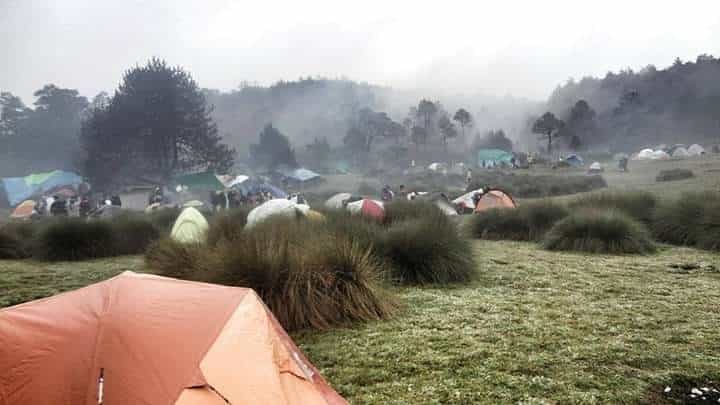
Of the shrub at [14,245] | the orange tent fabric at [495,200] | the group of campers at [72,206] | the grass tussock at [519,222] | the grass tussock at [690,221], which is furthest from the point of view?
the group of campers at [72,206]

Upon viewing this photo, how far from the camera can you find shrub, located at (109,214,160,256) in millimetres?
10836

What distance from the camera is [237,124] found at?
112 metres

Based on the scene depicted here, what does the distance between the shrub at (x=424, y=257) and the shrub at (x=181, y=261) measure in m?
2.61

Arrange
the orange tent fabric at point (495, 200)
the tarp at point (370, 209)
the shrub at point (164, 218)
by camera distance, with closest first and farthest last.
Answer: the tarp at point (370, 209) → the shrub at point (164, 218) → the orange tent fabric at point (495, 200)

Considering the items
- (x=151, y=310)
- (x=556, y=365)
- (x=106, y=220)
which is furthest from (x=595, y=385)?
(x=106, y=220)

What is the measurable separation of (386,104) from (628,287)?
465 ft

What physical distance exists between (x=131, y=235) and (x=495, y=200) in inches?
504

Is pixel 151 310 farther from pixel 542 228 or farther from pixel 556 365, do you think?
pixel 542 228

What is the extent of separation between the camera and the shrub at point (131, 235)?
10836mm

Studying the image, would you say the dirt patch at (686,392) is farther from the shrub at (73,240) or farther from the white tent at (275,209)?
the shrub at (73,240)

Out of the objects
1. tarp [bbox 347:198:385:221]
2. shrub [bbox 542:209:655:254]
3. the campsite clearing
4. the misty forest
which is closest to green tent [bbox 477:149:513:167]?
the misty forest

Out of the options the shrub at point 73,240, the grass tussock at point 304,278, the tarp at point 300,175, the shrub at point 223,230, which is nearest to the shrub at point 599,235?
the grass tussock at point 304,278

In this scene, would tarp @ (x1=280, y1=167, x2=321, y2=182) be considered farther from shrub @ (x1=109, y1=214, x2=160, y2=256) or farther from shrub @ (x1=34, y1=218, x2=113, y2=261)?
shrub @ (x1=34, y1=218, x2=113, y2=261)

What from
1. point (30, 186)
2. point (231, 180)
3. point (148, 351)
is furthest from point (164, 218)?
point (30, 186)
